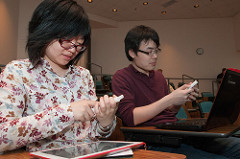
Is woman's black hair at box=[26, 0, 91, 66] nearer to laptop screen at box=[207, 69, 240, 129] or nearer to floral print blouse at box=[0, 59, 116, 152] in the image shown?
floral print blouse at box=[0, 59, 116, 152]

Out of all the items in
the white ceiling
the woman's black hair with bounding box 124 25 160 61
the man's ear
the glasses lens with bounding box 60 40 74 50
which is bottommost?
the glasses lens with bounding box 60 40 74 50

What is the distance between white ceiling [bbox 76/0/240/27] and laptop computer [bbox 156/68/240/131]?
664 centimetres

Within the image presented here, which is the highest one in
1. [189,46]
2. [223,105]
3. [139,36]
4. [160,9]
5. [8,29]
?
[160,9]

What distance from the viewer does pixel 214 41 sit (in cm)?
865

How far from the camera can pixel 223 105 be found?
101cm

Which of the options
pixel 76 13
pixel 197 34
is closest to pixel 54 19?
pixel 76 13

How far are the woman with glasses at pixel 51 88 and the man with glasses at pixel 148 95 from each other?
342mm

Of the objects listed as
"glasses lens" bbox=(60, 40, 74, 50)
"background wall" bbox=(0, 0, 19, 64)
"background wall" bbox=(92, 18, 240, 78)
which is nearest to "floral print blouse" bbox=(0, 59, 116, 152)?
"glasses lens" bbox=(60, 40, 74, 50)

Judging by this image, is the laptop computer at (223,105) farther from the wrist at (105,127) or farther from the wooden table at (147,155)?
the wooden table at (147,155)

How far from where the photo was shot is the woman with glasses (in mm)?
672

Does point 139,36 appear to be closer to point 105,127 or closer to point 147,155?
point 105,127

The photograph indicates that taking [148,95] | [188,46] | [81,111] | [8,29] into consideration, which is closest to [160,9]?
[188,46]

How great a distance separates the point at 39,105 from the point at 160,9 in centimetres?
771

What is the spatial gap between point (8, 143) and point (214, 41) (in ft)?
30.4
